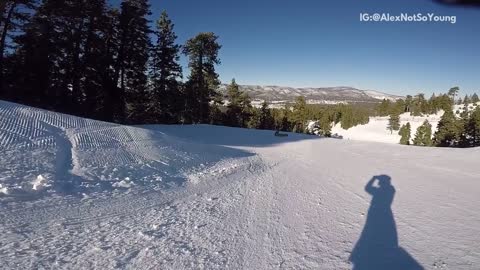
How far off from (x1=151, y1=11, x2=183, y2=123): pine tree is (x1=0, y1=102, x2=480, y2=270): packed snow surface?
18.2 metres

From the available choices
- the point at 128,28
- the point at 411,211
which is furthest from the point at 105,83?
the point at 411,211

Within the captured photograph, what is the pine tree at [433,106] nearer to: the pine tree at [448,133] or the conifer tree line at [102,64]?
the pine tree at [448,133]

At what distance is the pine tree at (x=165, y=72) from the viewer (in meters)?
30.5

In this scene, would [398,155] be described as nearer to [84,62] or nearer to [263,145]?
[263,145]

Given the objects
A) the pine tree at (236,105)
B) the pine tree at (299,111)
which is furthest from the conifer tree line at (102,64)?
the pine tree at (299,111)

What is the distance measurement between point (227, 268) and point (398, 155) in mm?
14060

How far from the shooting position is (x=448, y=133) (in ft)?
Result: 171

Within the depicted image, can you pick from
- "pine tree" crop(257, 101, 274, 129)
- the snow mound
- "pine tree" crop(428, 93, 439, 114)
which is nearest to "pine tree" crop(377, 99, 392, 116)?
"pine tree" crop(428, 93, 439, 114)

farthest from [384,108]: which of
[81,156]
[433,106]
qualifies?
[81,156]

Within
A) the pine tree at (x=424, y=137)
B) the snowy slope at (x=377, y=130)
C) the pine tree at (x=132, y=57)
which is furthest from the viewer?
the snowy slope at (x=377, y=130)

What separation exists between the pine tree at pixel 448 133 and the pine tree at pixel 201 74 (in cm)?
4002

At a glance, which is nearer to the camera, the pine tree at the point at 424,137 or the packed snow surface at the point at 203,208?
the packed snow surface at the point at 203,208

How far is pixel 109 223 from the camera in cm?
531

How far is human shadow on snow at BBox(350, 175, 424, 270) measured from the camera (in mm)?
4582
